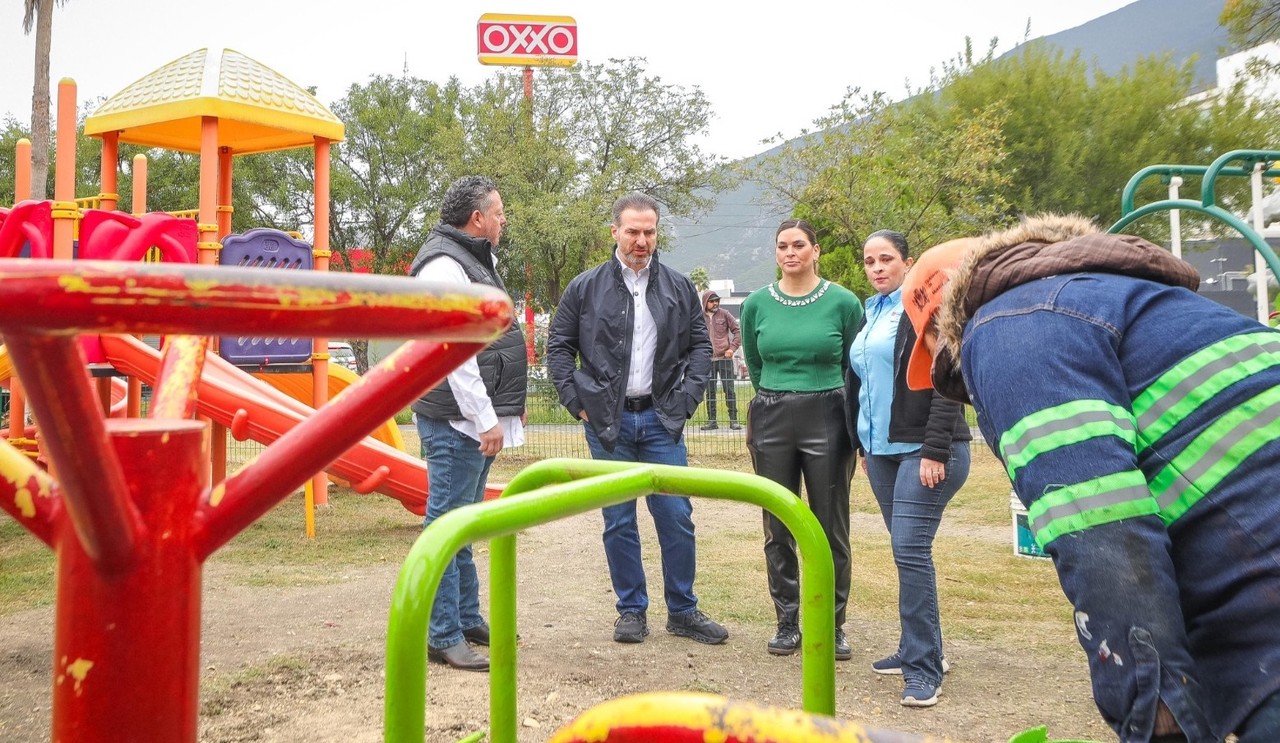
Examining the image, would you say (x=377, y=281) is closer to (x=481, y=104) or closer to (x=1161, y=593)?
(x=1161, y=593)

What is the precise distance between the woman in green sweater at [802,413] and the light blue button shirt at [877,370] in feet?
0.64

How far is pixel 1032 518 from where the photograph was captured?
54.4 inches

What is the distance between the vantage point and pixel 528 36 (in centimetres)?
2725

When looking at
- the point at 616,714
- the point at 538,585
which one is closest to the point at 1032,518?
the point at 616,714

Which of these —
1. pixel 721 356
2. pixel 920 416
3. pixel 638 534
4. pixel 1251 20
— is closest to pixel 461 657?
pixel 638 534

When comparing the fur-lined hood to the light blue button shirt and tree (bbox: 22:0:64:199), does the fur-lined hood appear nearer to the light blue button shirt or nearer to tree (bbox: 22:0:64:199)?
the light blue button shirt

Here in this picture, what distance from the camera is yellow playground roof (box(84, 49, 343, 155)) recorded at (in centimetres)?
666

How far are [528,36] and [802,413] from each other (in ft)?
82.8

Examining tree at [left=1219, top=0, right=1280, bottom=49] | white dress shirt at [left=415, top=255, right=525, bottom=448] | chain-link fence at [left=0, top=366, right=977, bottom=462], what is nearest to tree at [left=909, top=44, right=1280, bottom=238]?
tree at [left=1219, top=0, right=1280, bottom=49]

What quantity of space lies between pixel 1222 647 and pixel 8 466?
145cm

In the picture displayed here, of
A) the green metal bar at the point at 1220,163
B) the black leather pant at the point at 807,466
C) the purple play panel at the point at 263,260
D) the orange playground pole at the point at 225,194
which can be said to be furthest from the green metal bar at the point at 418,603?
the orange playground pole at the point at 225,194

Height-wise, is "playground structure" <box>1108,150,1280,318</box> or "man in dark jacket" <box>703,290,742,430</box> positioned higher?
"playground structure" <box>1108,150,1280,318</box>

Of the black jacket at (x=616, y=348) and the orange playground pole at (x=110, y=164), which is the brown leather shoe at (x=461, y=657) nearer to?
the black jacket at (x=616, y=348)

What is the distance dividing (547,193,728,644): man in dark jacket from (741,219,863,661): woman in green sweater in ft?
1.08
